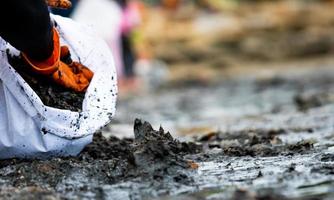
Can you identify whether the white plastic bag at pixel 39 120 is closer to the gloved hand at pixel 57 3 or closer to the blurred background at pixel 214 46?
the gloved hand at pixel 57 3

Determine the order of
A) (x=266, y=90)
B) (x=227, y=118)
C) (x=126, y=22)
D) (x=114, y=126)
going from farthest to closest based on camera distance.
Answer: (x=126, y=22)
(x=266, y=90)
(x=227, y=118)
(x=114, y=126)

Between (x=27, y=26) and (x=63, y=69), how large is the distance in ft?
1.40

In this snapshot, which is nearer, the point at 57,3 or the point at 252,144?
the point at 57,3

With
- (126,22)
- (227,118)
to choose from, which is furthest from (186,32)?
(227,118)

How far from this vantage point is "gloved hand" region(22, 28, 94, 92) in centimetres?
323

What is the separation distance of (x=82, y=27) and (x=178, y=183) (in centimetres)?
108

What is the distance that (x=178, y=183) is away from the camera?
9.29 feet

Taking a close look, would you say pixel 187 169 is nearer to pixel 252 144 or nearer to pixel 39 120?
pixel 39 120

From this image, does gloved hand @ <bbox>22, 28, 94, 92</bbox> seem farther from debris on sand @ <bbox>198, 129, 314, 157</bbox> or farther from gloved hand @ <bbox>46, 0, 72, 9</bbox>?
debris on sand @ <bbox>198, 129, 314, 157</bbox>

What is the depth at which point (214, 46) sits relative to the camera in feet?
59.8

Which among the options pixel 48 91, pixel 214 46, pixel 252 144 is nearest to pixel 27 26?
pixel 48 91

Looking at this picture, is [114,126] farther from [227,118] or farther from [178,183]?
[178,183]

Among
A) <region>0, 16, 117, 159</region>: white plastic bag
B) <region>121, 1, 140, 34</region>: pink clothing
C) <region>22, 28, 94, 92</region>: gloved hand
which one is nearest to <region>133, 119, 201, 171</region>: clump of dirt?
<region>0, 16, 117, 159</region>: white plastic bag

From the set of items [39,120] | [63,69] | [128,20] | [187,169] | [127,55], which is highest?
[128,20]
